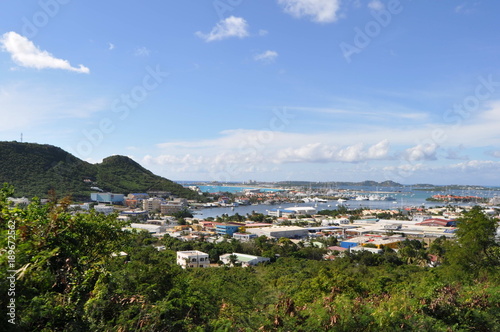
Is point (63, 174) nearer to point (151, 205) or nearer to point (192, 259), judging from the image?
point (151, 205)

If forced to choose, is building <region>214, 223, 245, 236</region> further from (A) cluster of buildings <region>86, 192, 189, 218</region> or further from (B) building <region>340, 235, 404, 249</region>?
(A) cluster of buildings <region>86, 192, 189, 218</region>

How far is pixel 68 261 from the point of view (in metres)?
1.99

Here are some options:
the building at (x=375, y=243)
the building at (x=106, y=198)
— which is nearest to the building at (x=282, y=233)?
the building at (x=375, y=243)

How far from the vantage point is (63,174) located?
106 ft

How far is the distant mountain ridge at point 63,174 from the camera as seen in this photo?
26484 millimetres

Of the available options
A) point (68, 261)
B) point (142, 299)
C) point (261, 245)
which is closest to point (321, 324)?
point (142, 299)

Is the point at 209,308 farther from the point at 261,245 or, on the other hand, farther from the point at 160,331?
the point at 261,245

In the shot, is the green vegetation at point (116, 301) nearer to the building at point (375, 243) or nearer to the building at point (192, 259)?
the building at point (192, 259)

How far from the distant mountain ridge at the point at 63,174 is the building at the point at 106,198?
0.58m

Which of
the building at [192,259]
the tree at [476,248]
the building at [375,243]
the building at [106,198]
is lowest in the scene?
the building at [375,243]

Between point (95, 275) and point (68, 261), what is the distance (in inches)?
6.8

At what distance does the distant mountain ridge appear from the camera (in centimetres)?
2648

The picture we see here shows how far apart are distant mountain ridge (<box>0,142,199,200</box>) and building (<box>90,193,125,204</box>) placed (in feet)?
1.91

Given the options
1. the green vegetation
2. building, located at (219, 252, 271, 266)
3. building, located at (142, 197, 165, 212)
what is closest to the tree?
the green vegetation
